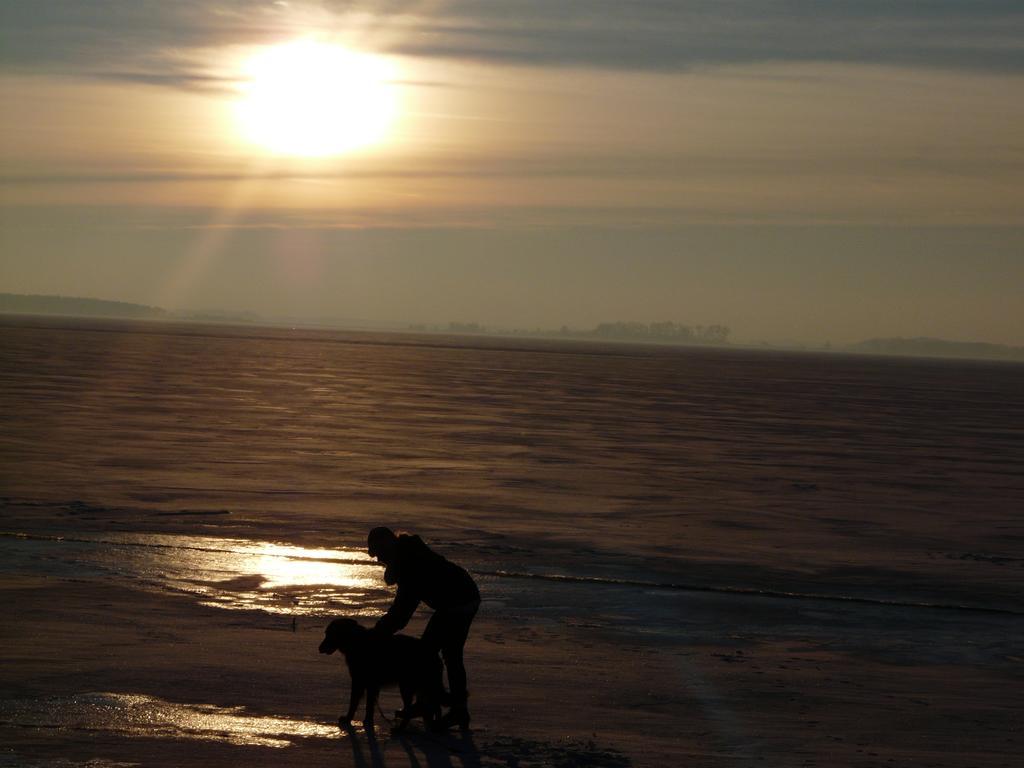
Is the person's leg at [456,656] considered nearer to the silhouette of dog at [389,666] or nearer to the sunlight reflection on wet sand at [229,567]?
the silhouette of dog at [389,666]

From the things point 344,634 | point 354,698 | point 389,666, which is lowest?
point 354,698

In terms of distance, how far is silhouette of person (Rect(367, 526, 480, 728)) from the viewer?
866cm

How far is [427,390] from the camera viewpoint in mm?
64812

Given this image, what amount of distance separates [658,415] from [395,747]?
42.8m

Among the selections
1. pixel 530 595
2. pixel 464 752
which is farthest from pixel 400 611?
pixel 530 595

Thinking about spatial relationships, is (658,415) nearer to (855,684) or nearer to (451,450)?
(451,450)

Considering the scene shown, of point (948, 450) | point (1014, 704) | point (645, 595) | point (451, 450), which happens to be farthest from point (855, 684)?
point (948, 450)

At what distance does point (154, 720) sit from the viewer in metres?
9.10

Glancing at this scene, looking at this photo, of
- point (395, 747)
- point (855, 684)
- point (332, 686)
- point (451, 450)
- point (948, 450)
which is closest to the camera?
point (395, 747)

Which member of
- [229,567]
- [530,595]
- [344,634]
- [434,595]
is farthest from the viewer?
[229,567]

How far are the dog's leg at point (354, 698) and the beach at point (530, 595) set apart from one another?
11cm

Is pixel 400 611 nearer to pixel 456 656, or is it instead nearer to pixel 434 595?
pixel 434 595

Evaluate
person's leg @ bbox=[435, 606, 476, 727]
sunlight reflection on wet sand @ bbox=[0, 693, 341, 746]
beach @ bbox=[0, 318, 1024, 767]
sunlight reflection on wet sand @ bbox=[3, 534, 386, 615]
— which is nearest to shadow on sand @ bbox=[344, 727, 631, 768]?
beach @ bbox=[0, 318, 1024, 767]

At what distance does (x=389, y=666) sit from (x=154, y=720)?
65.8 inches
